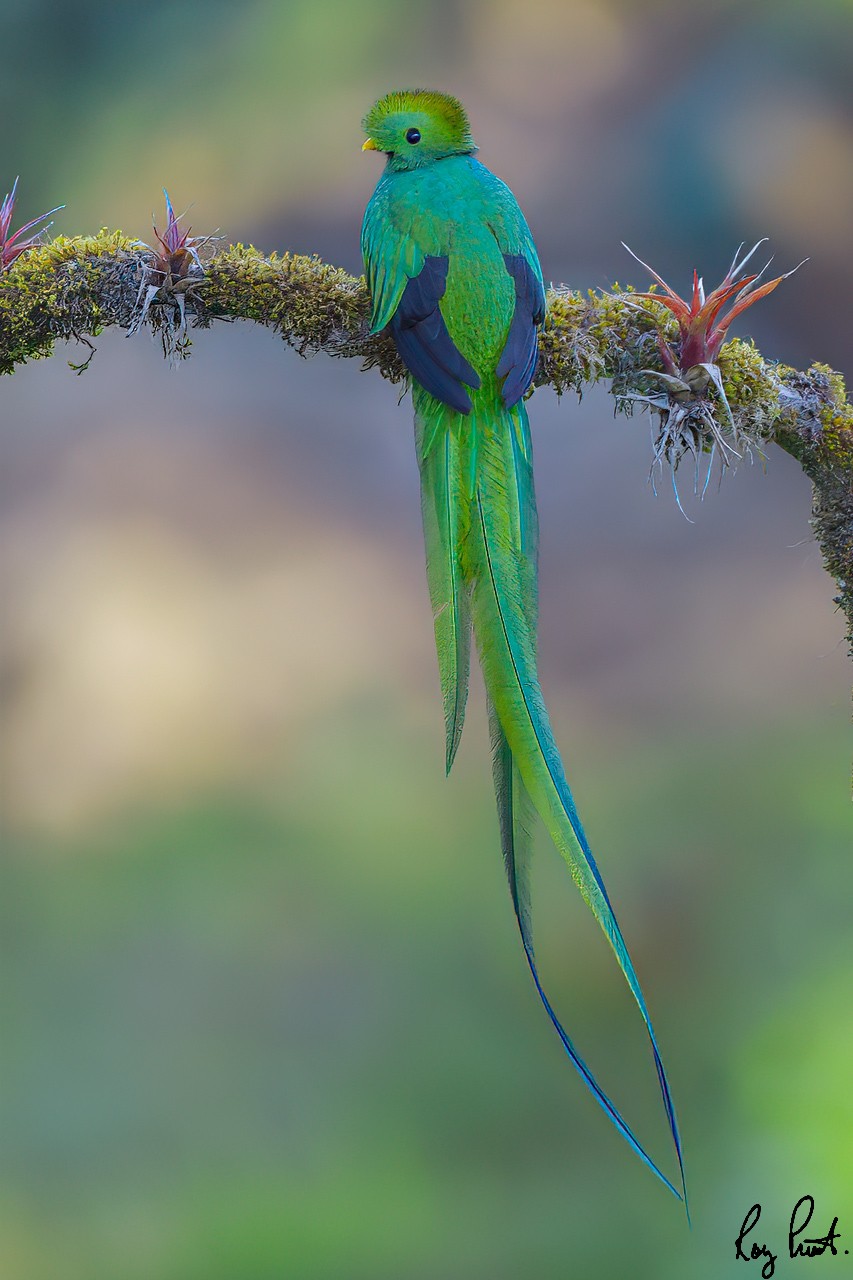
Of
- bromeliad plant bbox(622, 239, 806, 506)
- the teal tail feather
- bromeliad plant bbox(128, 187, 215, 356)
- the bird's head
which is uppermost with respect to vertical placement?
the bird's head

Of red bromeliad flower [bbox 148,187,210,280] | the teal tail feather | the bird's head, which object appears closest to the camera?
the teal tail feather

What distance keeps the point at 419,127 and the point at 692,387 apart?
22.8 inches

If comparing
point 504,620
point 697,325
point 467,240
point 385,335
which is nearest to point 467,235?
point 467,240

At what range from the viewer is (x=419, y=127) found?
1.72 meters

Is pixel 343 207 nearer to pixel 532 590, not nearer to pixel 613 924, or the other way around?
pixel 532 590

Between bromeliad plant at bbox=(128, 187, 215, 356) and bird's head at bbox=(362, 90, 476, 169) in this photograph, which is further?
bird's head at bbox=(362, 90, 476, 169)

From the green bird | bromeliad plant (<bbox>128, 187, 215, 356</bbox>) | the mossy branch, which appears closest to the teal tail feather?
the green bird

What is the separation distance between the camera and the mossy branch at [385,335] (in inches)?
59.9

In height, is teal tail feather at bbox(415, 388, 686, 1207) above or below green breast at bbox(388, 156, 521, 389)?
below

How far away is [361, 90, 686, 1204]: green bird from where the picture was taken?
1.36 m

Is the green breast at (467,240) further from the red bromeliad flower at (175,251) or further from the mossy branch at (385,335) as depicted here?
the red bromeliad flower at (175,251)

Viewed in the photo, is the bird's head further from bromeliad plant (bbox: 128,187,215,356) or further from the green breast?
bromeliad plant (bbox: 128,187,215,356)

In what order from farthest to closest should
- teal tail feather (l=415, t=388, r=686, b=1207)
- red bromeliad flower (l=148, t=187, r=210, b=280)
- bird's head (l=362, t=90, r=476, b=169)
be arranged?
bird's head (l=362, t=90, r=476, b=169) → red bromeliad flower (l=148, t=187, r=210, b=280) → teal tail feather (l=415, t=388, r=686, b=1207)

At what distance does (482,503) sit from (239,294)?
1.39 feet
